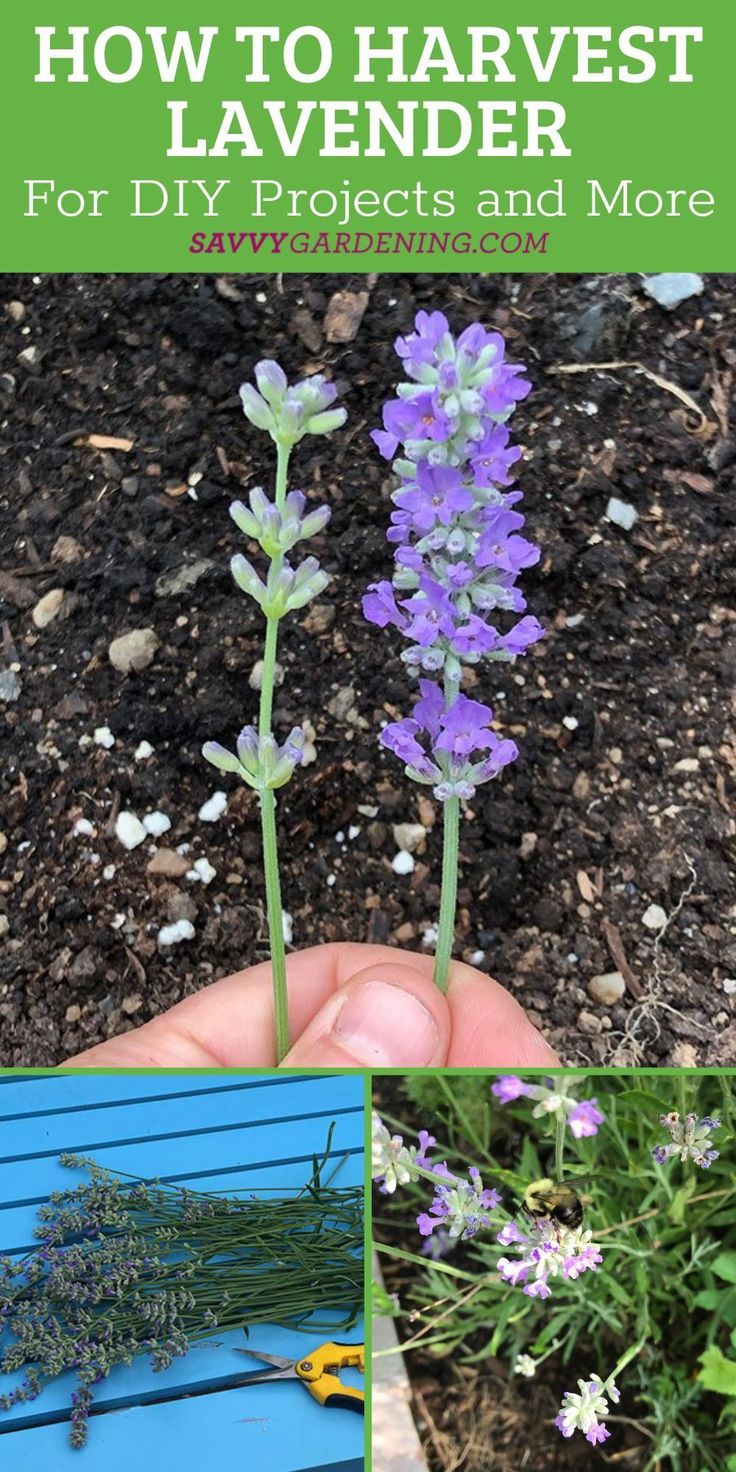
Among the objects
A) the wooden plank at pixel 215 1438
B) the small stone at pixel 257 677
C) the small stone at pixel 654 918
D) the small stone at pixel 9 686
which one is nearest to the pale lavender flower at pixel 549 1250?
the wooden plank at pixel 215 1438

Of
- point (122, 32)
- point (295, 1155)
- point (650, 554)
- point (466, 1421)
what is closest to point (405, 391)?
point (122, 32)

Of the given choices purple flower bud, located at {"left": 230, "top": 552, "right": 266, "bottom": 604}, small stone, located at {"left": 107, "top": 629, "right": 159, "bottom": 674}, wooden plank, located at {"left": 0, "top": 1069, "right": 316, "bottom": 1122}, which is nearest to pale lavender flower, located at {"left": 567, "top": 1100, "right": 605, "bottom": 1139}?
wooden plank, located at {"left": 0, "top": 1069, "right": 316, "bottom": 1122}

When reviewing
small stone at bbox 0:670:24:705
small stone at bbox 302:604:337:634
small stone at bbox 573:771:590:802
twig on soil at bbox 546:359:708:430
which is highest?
twig on soil at bbox 546:359:708:430

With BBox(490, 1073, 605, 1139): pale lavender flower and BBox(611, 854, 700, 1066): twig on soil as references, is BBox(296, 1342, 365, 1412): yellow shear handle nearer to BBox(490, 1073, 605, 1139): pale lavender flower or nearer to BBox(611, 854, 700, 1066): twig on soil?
BBox(490, 1073, 605, 1139): pale lavender flower

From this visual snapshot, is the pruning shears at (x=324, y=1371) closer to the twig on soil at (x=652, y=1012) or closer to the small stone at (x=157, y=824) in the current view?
the twig on soil at (x=652, y=1012)

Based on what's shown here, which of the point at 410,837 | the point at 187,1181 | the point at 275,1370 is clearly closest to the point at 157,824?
the point at 410,837

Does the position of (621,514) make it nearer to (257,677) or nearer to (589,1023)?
(257,677)
